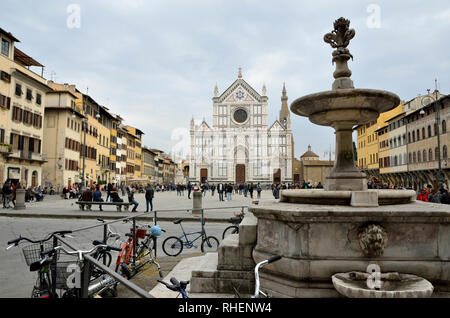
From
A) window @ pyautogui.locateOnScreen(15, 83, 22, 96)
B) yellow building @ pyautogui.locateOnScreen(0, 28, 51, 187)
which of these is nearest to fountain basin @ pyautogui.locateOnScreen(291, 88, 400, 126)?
yellow building @ pyautogui.locateOnScreen(0, 28, 51, 187)

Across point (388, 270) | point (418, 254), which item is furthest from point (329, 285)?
point (418, 254)

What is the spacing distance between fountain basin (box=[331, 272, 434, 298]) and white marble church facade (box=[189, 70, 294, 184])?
64.3 metres

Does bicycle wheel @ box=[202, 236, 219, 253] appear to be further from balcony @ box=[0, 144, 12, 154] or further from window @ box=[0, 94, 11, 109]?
window @ box=[0, 94, 11, 109]

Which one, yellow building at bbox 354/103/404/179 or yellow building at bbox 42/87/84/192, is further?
yellow building at bbox 354/103/404/179

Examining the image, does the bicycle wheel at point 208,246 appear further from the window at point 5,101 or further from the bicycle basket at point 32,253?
the window at point 5,101

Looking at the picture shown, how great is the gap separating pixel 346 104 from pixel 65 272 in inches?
178

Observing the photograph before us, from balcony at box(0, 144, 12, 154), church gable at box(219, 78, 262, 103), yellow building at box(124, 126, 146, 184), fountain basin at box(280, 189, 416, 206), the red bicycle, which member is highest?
church gable at box(219, 78, 262, 103)

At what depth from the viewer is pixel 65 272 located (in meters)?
3.85

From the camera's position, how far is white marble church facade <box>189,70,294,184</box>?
68.6m

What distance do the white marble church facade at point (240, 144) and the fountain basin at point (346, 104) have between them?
205 ft

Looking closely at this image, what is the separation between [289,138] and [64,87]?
140 feet

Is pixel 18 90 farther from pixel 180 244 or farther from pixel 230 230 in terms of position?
pixel 180 244

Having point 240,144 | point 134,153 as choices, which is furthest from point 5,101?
point 240,144
